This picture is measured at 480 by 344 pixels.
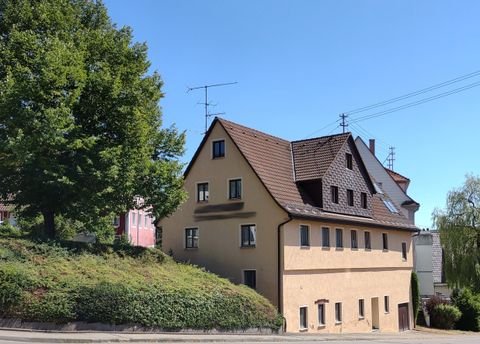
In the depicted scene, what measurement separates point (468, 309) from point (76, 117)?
34.8m

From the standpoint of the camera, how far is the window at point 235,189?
Answer: 102 ft

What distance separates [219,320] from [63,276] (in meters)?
6.70

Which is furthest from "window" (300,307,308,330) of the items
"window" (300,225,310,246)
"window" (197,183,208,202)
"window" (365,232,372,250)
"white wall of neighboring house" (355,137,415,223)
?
"white wall of neighboring house" (355,137,415,223)

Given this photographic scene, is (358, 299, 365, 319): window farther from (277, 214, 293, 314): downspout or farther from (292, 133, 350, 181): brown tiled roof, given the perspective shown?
(277, 214, 293, 314): downspout

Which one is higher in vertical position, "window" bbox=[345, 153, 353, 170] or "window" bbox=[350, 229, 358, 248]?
"window" bbox=[345, 153, 353, 170]

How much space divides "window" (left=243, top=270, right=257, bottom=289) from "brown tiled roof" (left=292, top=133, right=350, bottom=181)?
22.3ft

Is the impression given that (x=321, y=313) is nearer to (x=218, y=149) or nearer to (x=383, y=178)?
(x=218, y=149)

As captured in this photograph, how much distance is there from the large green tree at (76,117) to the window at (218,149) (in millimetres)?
4367

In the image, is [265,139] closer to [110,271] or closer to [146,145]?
[146,145]

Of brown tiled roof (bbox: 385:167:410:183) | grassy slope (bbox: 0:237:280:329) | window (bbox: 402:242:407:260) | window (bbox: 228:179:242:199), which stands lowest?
grassy slope (bbox: 0:237:280:329)

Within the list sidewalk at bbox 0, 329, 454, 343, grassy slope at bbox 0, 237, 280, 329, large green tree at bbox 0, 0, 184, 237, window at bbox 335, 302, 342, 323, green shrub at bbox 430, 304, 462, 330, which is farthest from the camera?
green shrub at bbox 430, 304, 462, 330

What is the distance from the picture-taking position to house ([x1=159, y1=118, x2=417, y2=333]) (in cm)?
2952

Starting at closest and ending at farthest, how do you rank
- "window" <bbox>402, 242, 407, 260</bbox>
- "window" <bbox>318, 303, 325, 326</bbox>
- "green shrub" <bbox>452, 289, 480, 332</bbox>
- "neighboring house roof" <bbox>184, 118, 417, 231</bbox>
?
"neighboring house roof" <bbox>184, 118, 417, 231</bbox> < "window" <bbox>318, 303, 325, 326</bbox> < "window" <bbox>402, 242, 407, 260</bbox> < "green shrub" <bbox>452, 289, 480, 332</bbox>

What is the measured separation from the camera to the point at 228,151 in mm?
31797
